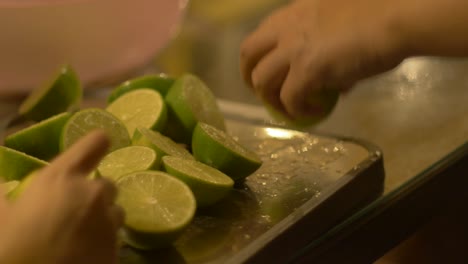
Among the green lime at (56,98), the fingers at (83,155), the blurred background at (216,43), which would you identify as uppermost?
the fingers at (83,155)

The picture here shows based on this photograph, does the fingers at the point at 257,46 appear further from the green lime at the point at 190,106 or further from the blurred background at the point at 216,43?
the blurred background at the point at 216,43

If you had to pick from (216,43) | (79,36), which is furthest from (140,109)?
(216,43)

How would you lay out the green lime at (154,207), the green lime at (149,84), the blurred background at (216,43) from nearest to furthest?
the green lime at (154,207) < the green lime at (149,84) < the blurred background at (216,43)

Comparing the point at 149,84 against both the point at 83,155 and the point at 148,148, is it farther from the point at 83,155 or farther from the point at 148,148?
the point at 83,155

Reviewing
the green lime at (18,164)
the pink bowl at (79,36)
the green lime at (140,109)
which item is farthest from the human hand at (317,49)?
the pink bowl at (79,36)

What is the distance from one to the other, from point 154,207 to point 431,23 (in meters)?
0.27

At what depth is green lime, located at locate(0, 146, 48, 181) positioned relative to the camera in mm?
659

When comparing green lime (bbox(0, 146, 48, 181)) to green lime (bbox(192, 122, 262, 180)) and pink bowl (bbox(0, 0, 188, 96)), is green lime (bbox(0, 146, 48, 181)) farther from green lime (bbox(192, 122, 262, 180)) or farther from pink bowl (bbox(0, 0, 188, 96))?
pink bowl (bbox(0, 0, 188, 96))

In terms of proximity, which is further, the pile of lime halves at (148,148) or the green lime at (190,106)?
the green lime at (190,106)

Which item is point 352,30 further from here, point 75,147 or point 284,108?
point 75,147

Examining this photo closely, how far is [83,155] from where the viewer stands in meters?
0.45

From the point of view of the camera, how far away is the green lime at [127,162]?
66cm

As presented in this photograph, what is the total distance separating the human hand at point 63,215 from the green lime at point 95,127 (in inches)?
9.4

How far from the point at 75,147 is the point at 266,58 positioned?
285 mm
